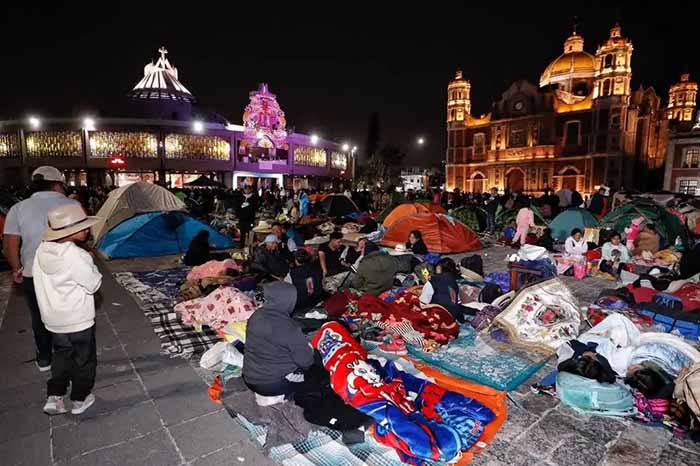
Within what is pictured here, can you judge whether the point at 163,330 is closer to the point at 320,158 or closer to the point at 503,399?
the point at 503,399

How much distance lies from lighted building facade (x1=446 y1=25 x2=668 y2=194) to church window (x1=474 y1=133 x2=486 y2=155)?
0.37 feet

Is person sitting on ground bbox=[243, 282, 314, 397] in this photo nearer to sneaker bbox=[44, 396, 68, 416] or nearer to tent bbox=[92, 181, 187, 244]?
sneaker bbox=[44, 396, 68, 416]

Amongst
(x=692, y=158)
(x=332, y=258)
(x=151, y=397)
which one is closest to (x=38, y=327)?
(x=151, y=397)

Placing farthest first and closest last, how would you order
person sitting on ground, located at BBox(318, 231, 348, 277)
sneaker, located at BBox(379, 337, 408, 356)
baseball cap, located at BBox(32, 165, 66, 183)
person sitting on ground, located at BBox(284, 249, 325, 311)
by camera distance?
1. person sitting on ground, located at BBox(318, 231, 348, 277)
2. person sitting on ground, located at BBox(284, 249, 325, 311)
3. sneaker, located at BBox(379, 337, 408, 356)
4. baseball cap, located at BBox(32, 165, 66, 183)

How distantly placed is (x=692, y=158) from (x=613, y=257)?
1246 inches

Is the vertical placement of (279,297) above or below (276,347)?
above

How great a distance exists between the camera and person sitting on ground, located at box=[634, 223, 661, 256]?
376 inches

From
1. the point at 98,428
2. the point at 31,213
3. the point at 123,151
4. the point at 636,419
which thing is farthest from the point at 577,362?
the point at 123,151

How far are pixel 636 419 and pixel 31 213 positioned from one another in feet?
18.7

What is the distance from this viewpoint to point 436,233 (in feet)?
35.3

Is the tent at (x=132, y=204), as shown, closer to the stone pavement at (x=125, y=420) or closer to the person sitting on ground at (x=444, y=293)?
the stone pavement at (x=125, y=420)

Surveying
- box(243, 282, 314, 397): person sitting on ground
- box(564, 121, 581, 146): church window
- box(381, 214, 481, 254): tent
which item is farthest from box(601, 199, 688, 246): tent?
box(564, 121, 581, 146): church window

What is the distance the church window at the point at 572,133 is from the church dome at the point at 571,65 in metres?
7.58

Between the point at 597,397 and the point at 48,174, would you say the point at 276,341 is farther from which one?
the point at 48,174
